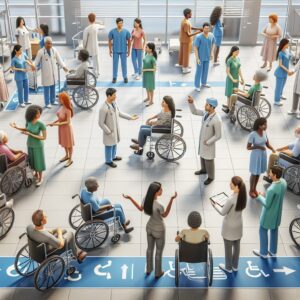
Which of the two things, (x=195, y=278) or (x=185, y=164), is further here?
(x=185, y=164)

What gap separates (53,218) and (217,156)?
124 inches

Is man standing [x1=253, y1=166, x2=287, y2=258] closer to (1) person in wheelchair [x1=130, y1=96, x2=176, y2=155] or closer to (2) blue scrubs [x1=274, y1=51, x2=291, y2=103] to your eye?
(1) person in wheelchair [x1=130, y1=96, x2=176, y2=155]

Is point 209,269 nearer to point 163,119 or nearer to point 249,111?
point 163,119

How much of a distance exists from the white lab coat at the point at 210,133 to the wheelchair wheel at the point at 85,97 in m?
3.17

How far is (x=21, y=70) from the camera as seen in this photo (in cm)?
1023

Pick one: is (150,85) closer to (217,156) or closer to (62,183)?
(217,156)

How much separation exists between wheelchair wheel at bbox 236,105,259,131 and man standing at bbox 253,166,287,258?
342 centimetres

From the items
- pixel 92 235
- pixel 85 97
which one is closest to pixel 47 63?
pixel 85 97

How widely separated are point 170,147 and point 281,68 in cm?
331

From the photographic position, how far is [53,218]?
7434 millimetres

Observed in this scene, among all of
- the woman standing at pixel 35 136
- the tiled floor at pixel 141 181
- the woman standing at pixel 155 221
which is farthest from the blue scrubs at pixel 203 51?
the woman standing at pixel 155 221

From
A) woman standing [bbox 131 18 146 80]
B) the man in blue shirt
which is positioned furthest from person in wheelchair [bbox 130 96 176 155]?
woman standing [bbox 131 18 146 80]

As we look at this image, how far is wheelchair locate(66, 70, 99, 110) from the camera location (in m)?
10.5

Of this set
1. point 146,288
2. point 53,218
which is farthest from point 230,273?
point 53,218
